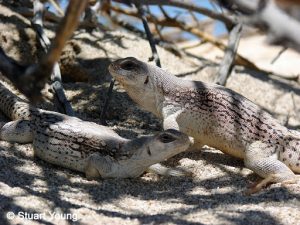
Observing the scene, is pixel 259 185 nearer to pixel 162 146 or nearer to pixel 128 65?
pixel 162 146

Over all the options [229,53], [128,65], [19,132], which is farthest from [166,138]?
[229,53]

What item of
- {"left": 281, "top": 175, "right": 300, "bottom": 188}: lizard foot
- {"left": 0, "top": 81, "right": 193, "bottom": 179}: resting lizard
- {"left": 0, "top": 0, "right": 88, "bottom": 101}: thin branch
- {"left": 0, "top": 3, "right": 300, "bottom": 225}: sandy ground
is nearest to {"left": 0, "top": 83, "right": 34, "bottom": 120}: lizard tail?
{"left": 0, "top": 3, "right": 300, "bottom": 225}: sandy ground

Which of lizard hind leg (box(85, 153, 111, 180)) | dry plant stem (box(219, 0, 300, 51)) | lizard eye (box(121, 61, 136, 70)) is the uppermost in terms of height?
dry plant stem (box(219, 0, 300, 51))

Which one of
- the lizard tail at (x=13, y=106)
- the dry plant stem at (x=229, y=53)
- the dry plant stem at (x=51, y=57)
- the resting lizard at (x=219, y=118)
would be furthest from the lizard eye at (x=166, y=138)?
the dry plant stem at (x=229, y=53)

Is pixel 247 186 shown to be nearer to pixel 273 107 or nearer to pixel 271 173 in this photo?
pixel 271 173

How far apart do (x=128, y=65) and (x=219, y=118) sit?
3.03 ft

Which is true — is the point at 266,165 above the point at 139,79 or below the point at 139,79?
below

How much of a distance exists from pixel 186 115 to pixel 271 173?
0.97 meters

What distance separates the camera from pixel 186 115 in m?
4.54

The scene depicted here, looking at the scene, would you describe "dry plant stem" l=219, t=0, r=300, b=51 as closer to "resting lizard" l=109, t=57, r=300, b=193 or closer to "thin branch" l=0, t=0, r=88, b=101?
"thin branch" l=0, t=0, r=88, b=101

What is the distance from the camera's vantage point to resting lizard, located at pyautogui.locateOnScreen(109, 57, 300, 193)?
416cm

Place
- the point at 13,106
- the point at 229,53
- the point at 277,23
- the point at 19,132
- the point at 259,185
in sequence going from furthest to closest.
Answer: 1. the point at 229,53
2. the point at 13,106
3. the point at 19,132
4. the point at 259,185
5. the point at 277,23

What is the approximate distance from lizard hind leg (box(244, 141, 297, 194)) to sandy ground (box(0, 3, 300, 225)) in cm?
7

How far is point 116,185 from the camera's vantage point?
12.4 feet
